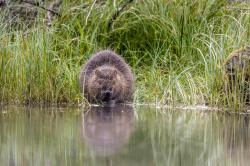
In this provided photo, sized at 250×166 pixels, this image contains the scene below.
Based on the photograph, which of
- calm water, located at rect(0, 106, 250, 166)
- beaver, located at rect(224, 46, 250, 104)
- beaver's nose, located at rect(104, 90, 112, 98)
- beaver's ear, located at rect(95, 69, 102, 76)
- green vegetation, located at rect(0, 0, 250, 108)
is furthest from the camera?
beaver's ear, located at rect(95, 69, 102, 76)

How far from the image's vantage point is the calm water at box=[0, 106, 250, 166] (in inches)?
183

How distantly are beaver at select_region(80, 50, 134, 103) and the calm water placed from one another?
774 millimetres

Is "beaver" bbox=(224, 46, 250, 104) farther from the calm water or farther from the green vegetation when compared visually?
the calm water

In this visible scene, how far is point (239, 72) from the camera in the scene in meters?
7.36

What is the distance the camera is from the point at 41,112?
7262 millimetres

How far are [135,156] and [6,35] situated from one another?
4.46m

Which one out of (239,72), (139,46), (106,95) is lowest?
(106,95)

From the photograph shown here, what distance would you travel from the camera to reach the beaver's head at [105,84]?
8305 millimetres

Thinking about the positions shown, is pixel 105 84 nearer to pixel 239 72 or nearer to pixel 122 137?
pixel 239 72

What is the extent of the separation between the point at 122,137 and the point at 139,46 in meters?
4.19

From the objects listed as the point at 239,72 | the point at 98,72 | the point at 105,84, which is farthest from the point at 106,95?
the point at 239,72

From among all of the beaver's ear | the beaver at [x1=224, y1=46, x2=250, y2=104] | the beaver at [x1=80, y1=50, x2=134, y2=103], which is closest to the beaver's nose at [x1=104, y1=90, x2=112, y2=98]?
the beaver at [x1=80, y1=50, x2=134, y2=103]

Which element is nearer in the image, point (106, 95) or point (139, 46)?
point (106, 95)

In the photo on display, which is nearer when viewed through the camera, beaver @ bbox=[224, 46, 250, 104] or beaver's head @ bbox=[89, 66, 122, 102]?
beaver @ bbox=[224, 46, 250, 104]
